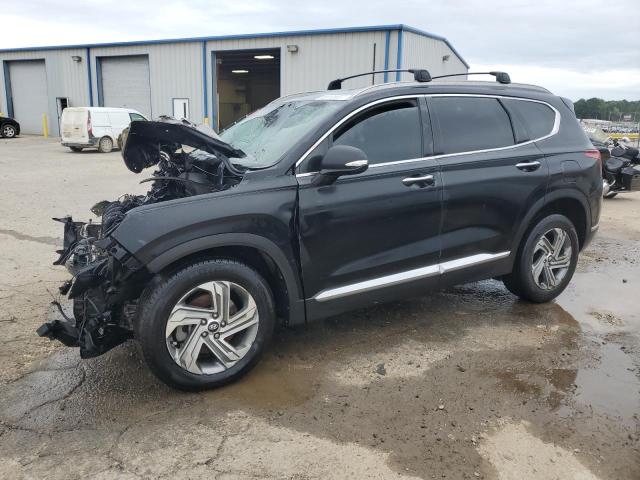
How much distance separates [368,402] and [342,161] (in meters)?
1.46

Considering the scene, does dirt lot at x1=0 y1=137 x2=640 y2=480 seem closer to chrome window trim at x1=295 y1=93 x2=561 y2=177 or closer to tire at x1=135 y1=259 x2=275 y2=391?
tire at x1=135 y1=259 x2=275 y2=391

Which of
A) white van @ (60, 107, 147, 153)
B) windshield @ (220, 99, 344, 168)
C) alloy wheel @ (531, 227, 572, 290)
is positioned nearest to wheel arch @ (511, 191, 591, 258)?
alloy wheel @ (531, 227, 572, 290)

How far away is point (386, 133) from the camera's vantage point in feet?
12.7

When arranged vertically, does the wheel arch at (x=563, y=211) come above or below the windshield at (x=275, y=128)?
below

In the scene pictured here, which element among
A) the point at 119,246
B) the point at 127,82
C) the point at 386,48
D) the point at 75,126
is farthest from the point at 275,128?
the point at 127,82

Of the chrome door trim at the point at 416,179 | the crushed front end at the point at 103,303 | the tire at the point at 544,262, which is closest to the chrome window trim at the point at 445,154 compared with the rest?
the chrome door trim at the point at 416,179

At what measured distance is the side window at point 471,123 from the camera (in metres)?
4.11

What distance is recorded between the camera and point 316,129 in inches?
143

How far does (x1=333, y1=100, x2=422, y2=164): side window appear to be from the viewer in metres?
3.76

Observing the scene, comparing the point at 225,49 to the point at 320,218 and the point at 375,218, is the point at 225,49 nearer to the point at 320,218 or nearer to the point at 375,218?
the point at 375,218

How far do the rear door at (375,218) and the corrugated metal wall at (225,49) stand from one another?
16.1 metres

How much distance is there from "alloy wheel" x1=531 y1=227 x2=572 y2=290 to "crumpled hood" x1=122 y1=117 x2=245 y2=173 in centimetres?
268

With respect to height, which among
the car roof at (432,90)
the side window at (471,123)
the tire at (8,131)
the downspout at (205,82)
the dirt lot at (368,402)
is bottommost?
the dirt lot at (368,402)

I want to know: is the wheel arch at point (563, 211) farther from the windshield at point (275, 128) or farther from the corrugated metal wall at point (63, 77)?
the corrugated metal wall at point (63, 77)
